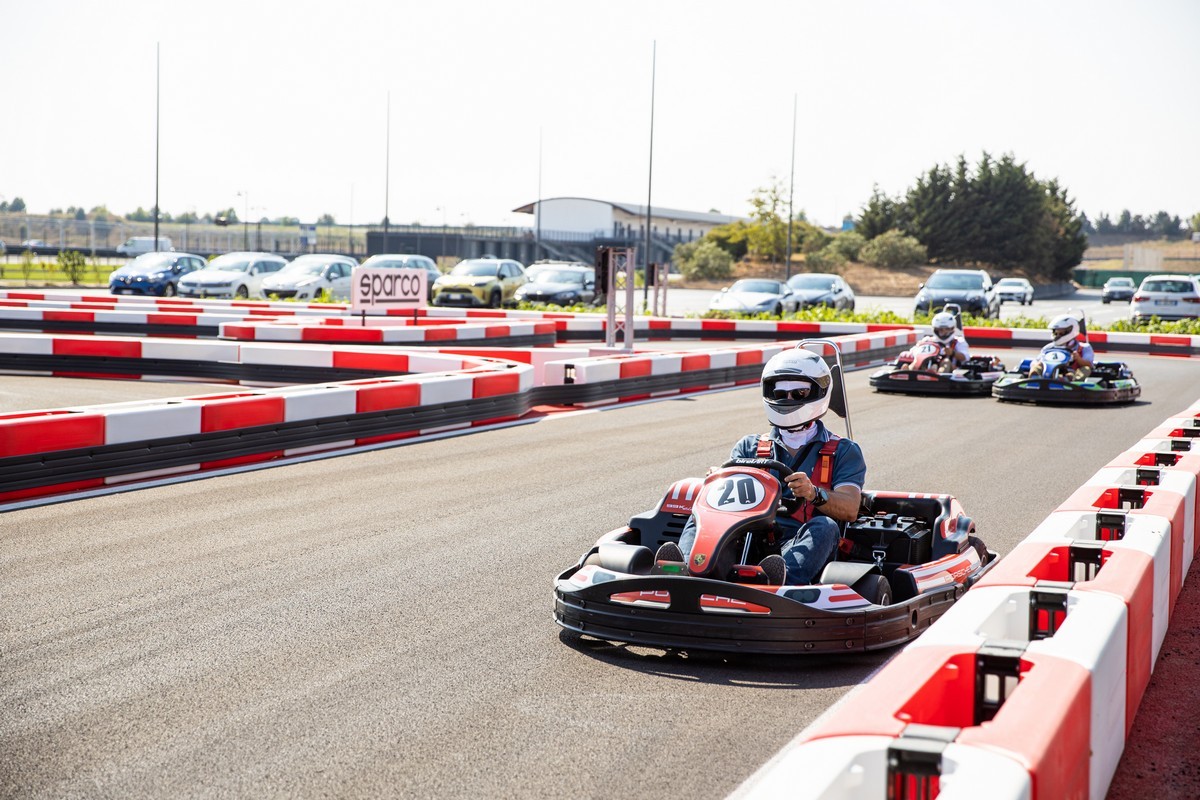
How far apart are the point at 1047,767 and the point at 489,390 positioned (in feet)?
33.1

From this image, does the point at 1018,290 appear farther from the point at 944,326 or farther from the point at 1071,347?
the point at 1071,347

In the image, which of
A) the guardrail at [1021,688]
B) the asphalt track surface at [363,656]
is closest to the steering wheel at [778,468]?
the asphalt track surface at [363,656]

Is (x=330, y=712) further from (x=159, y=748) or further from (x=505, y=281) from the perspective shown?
(x=505, y=281)

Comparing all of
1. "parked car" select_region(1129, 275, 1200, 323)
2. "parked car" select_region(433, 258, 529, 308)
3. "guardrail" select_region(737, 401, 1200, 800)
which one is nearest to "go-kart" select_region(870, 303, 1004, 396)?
"guardrail" select_region(737, 401, 1200, 800)

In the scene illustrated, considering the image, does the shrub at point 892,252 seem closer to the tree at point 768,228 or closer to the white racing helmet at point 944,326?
the tree at point 768,228

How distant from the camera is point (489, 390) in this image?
41.9 ft

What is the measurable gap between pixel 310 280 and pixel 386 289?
37.1ft

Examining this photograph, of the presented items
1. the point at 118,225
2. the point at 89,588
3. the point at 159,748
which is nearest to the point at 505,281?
the point at 89,588

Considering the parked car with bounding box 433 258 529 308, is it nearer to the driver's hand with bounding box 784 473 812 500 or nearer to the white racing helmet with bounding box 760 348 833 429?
the white racing helmet with bounding box 760 348 833 429

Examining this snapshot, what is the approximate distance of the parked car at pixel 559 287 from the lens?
106ft

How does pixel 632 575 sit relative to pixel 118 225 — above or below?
below

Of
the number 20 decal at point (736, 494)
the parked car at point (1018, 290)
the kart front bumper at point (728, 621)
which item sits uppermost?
the parked car at point (1018, 290)

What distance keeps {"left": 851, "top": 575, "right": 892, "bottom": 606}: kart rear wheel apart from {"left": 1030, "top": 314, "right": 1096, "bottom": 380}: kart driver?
1058 cm

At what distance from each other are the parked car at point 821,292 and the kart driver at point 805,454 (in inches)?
1038
